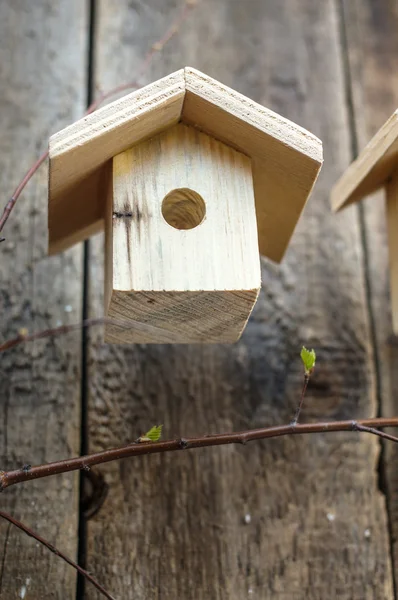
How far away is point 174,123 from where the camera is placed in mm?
982

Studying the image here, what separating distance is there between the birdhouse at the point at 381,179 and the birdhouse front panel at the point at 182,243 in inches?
6.9

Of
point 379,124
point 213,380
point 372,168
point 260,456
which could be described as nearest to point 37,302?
point 213,380

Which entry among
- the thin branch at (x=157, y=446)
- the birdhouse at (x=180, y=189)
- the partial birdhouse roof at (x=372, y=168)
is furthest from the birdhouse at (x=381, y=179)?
the thin branch at (x=157, y=446)

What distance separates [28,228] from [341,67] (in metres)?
0.65

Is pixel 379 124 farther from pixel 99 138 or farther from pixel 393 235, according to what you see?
pixel 99 138

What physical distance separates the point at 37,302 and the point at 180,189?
0.35 m

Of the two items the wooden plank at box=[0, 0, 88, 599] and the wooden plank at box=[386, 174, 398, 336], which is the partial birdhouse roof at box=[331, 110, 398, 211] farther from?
the wooden plank at box=[0, 0, 88, 599]

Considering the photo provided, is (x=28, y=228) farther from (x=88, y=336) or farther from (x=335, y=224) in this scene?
(x=335, y=224)

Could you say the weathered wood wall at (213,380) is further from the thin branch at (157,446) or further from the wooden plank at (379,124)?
the thin branch at (157,446)

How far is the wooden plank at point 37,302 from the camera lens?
1.05 m

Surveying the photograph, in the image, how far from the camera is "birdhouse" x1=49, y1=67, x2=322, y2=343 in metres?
0.89

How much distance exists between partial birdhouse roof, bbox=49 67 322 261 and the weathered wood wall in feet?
0.71

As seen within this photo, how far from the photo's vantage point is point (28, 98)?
131 centimetres

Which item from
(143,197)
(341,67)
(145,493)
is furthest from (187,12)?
(145,493)
